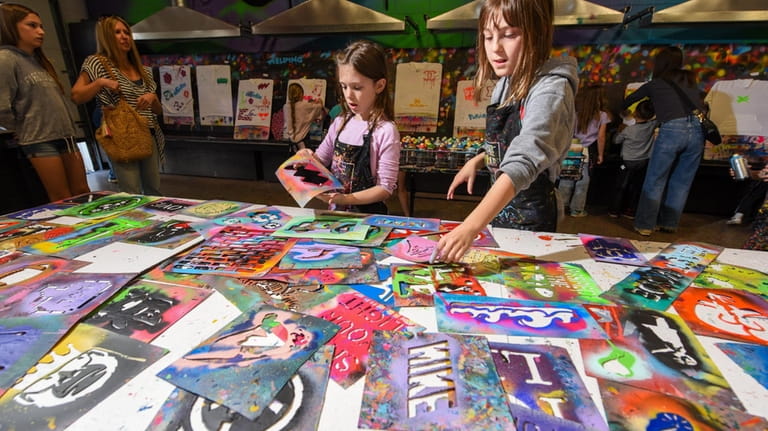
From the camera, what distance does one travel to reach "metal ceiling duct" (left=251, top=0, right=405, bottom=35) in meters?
3.08

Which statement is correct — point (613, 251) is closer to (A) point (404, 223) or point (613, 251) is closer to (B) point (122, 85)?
(A) point (404, 223)

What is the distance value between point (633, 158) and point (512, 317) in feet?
10.9

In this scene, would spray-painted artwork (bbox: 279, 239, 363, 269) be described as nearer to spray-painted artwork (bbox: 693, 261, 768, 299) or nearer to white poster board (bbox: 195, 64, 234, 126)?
spray-painted artwork (bbox: 693, 261, 768, 299)

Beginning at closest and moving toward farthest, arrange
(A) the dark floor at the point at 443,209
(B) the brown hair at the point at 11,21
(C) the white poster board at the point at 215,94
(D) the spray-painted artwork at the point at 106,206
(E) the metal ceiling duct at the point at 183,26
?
1. (D) the spray-painted artwork at the point at 106,206
2. (B) the brown hair at the point at 11,21
3. (A) the dark floor at the point at 443,209
4. (E) the metal ceiling duct at the point at 183,26
5. (C) the white poster board at the point at 215,94

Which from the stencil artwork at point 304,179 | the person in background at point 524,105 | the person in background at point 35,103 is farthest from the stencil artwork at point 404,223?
the person in background at point 35,103

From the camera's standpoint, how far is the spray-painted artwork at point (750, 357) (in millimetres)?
529

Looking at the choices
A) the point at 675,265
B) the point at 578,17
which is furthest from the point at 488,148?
the point at 578,17

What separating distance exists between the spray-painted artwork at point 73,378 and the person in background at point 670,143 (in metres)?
3.38

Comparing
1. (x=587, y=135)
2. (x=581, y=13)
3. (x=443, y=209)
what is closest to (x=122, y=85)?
(x=443, y=209)

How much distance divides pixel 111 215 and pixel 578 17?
3245 mm

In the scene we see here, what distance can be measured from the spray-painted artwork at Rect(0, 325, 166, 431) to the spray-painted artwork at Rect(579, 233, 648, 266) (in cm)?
99

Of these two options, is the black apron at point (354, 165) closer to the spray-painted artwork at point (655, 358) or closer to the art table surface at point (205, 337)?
the art table surface at point (205, 337)

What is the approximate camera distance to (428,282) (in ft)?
2.59

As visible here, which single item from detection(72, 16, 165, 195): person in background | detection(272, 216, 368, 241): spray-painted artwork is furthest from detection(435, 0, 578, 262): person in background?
detection(72, 16, 165, 195): person in background
